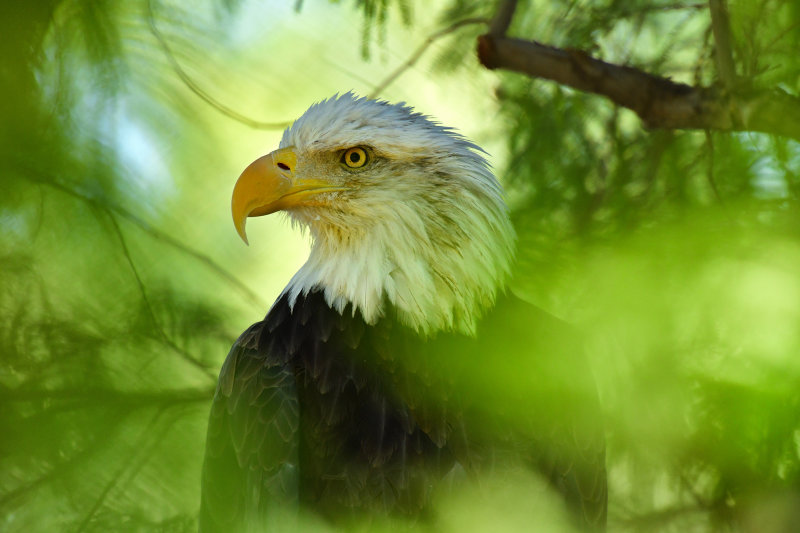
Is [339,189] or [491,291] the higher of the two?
[339,189]

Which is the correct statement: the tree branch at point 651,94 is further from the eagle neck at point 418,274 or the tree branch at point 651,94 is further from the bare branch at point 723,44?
the eagle neck at point 418,274

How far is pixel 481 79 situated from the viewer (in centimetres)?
116

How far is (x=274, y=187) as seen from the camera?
5.41ft

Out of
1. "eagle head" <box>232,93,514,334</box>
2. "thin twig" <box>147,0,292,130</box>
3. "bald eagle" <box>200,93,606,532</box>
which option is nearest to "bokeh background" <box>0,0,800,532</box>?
"thin twig" <box>147,0,292,130</box>

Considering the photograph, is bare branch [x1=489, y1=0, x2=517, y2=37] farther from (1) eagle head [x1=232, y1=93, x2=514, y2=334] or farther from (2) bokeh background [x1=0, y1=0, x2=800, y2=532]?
(1) eagle head [x1=232, y1=93, x2=514, y2=334]

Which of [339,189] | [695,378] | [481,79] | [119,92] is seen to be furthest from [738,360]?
[339,189]

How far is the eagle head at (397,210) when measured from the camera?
1.68 meters

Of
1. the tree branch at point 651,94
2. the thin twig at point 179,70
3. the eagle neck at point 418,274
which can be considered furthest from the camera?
the eagle neck at point 418,274

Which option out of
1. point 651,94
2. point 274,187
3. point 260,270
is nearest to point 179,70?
point 260,270

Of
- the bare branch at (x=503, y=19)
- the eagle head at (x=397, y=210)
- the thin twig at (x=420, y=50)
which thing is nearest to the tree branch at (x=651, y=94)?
the bare branch at (x=503, y=19)

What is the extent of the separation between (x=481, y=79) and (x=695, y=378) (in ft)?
1.93

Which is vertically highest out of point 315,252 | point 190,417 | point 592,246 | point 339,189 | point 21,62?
point 339,189

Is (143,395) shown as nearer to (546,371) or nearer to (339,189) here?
(546,371)

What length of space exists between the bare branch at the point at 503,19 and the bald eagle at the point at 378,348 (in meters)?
0.42
